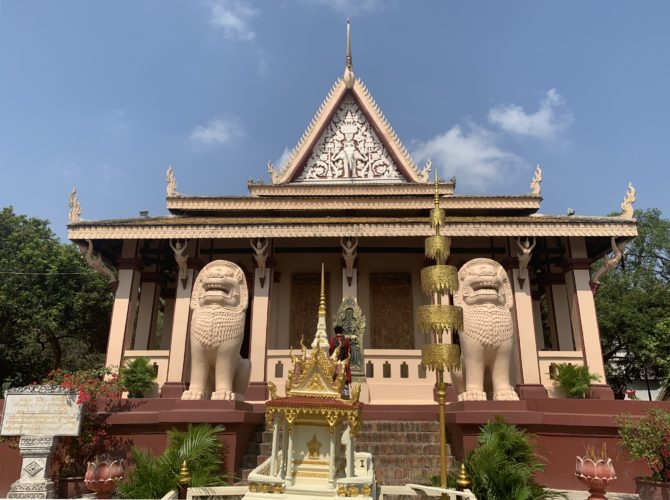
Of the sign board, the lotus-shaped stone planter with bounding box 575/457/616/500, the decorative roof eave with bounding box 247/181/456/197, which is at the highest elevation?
the decorative roof eave with bounding box 247/181/456/197

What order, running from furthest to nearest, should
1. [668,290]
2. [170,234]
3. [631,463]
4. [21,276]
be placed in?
1. [668,290]
2. [21,276]
3. [170,234]
4. [631,463]

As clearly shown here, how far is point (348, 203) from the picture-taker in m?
13.7

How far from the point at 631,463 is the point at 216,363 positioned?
290 inches

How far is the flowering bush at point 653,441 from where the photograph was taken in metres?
6.65

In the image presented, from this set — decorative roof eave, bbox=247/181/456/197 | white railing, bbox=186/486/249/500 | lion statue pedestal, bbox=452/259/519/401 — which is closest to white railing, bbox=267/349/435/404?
lion statue pedestal, bbox=452/259/519/401

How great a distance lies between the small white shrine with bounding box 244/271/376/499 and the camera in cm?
474

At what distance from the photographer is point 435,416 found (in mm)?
8867

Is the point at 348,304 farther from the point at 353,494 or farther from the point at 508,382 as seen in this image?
the point at 353,494

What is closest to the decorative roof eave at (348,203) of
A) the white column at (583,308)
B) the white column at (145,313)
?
the white column at (583,308)

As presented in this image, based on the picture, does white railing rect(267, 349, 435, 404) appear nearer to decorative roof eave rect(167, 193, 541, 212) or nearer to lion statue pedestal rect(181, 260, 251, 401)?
lion statue pedestal rect(181, 260, 251, 401)

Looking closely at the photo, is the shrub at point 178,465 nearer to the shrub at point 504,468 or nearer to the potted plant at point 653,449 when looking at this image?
the shrub at point 504,468

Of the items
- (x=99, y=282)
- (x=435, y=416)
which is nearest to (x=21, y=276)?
(x=99, y=282)

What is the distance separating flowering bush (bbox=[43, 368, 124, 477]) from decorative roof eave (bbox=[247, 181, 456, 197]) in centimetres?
780

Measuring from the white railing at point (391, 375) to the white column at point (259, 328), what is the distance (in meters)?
0.23
